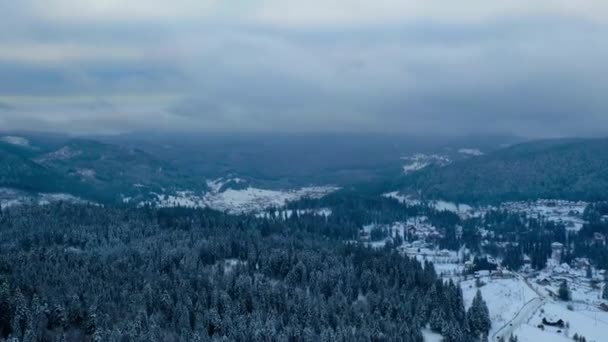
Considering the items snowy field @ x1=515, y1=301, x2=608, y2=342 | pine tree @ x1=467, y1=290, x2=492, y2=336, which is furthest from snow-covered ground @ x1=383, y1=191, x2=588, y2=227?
pine tree @ x1=467, y1=290, x2=492, y2=336

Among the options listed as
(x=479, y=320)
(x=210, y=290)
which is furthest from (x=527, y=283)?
(x=210, y=290)

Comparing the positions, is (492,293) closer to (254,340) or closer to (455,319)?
(455,319)

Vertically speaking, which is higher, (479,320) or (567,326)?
(479,320)

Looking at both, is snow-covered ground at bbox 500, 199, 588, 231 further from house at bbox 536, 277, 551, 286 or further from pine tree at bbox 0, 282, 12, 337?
pine tree at bbox 0, 282, 12, 337

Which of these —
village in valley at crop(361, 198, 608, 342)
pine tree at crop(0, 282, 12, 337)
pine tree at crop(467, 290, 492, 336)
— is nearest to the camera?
pine tree at crop(0, 282, 12, 337)

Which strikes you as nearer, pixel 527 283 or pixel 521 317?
pixel 521 317

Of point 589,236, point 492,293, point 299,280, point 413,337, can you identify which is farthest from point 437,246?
point 413,337

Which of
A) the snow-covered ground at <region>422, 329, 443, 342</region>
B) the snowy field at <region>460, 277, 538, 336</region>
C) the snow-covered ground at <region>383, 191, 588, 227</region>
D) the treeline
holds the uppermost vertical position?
the snow-covered ground at <region>383, 191, 588, 227</region>

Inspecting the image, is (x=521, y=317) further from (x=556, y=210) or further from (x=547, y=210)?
(x=556, y=210)
